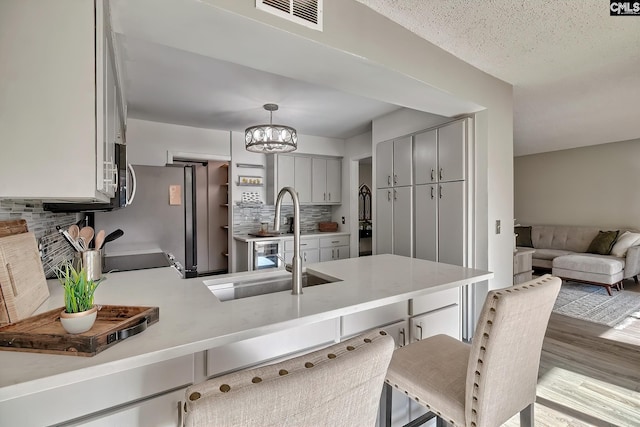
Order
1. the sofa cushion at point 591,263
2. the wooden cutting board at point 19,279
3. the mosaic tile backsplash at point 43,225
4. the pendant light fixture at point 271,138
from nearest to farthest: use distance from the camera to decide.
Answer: the wooden cutting board at point 19,279 < the mosaic tile backsplash at point 43,225 < the pendant light fixture at point 271,138 < the sofa cushion at point 591,263

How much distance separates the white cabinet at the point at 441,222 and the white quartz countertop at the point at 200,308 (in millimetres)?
1132

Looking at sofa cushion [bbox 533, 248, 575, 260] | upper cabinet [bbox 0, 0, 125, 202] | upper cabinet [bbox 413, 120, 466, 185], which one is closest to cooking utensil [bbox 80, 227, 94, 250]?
upper cabinet [bbox 0, 0, 125, 202]

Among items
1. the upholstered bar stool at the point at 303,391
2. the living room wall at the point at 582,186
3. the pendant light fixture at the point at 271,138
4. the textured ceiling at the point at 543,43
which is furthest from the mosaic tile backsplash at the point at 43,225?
the living room wall at the point at 582,186

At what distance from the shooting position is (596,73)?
263cm

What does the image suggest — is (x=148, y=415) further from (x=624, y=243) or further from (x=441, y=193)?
(x=624, y=243)

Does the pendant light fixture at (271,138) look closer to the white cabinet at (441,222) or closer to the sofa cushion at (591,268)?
the white cabinet at (441,222)

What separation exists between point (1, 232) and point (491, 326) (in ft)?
5.17

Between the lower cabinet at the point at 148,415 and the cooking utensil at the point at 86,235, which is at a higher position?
the cooking utensil at the point at 86,235

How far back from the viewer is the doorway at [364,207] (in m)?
5.50

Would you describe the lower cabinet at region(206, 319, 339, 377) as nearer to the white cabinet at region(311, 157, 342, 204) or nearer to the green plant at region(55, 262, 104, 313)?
the green plant at region(55, 262, 104, 313)

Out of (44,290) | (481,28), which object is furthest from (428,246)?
(44,290)

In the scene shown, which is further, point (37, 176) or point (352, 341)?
point (37, 176)

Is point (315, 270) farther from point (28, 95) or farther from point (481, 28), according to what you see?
point (481, 28)

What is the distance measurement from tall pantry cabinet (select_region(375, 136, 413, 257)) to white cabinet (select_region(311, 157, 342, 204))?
4.48 ft
